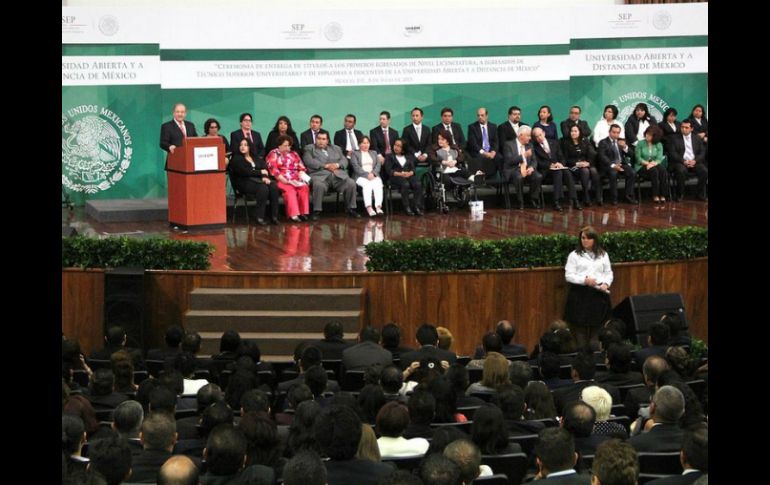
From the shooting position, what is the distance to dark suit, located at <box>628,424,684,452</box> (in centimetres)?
517

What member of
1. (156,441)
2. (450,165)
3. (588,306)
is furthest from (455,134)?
(156,441)

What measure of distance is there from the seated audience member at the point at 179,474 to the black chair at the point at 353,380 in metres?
3.42

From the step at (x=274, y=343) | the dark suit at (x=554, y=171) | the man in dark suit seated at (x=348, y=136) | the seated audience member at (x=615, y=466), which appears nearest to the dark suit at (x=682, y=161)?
the dark suit at (x=554, y=171)

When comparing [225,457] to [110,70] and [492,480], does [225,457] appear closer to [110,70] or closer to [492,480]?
[492,480]

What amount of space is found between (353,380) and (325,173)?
6.84 m

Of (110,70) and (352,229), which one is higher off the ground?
(110,70)

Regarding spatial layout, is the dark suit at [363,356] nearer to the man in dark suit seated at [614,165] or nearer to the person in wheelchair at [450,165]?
the person in wheelchair at [450,165]

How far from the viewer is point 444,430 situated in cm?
491

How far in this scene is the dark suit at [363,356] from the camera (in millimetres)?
7707

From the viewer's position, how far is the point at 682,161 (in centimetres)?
1544

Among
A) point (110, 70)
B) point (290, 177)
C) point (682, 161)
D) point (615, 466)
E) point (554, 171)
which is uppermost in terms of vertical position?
point (110, 70)
